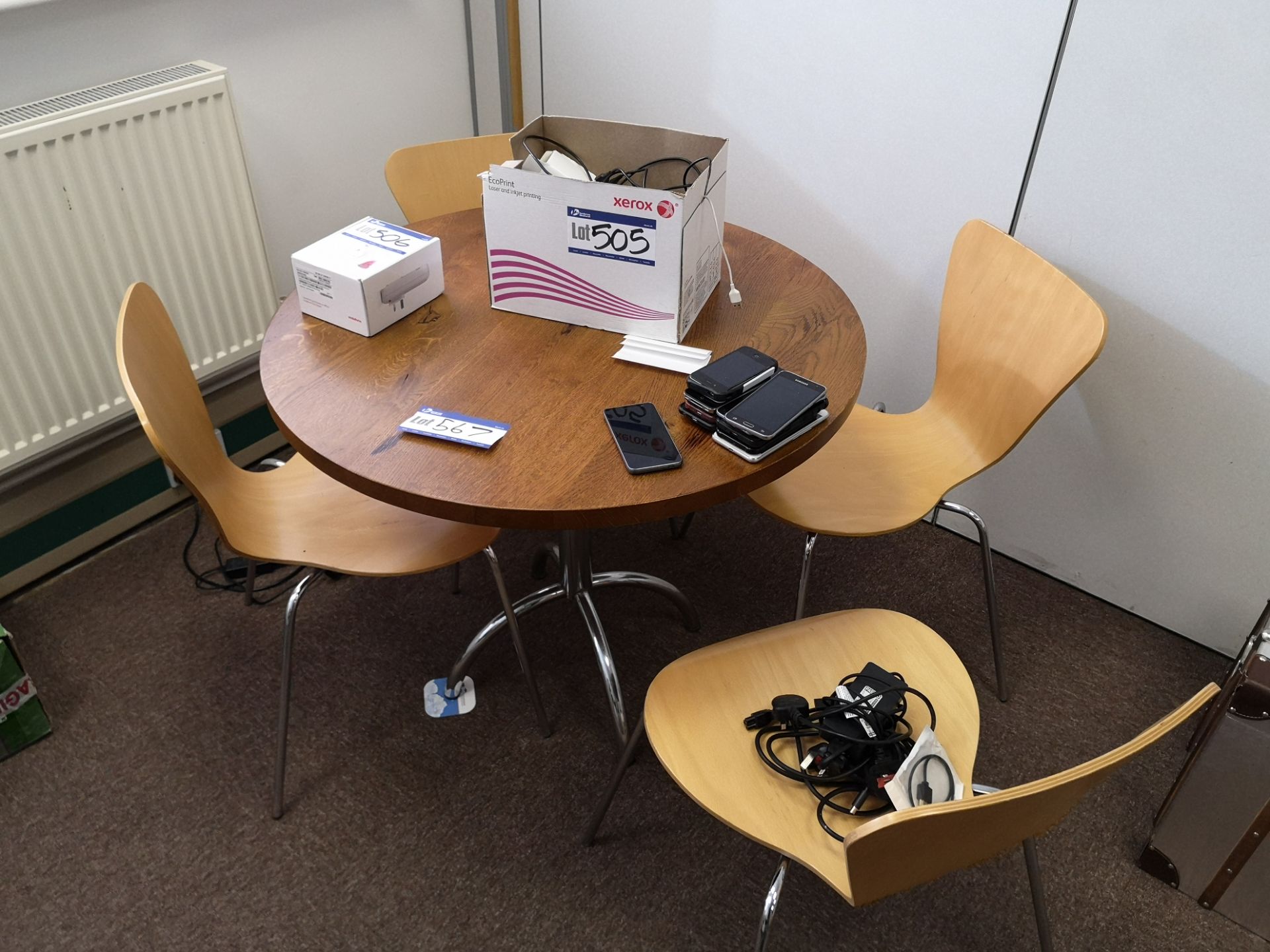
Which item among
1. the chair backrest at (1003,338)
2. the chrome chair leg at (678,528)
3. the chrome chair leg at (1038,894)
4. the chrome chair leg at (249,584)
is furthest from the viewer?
the chrome chair leg at (678,528)

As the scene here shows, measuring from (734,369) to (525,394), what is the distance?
0.33 metres

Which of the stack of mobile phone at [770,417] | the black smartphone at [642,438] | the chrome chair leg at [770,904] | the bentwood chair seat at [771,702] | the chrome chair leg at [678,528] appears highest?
the stack of mobile phone at [770,417]

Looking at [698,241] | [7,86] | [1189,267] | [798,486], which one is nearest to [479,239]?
[698,241]

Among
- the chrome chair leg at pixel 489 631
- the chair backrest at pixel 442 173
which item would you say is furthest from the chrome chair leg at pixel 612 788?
the chair backrest at pixel 442 173

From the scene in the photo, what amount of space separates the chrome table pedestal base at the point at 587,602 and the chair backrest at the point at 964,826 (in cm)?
84

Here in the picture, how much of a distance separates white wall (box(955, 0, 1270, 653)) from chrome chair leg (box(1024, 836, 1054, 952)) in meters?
0.99

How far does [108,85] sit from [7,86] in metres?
0.19

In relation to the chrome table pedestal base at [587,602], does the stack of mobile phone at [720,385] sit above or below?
above

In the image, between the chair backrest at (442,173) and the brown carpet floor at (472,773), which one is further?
the chair backrest at (442,173)

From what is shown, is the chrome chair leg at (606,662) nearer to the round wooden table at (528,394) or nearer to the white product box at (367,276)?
the round wooden table at (528,394)

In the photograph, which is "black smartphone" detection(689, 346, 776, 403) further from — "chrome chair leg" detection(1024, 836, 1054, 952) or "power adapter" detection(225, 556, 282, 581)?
"power adapter" detection(225, 556, 282, 581)

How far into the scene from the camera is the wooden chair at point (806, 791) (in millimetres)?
981

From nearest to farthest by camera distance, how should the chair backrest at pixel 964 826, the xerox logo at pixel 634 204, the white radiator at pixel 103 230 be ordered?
the chair backrest at pixel 964 826 < the xerox logo at pixel 634 204 < the white radiator at pixel 103 230

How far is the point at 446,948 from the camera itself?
161 cm
